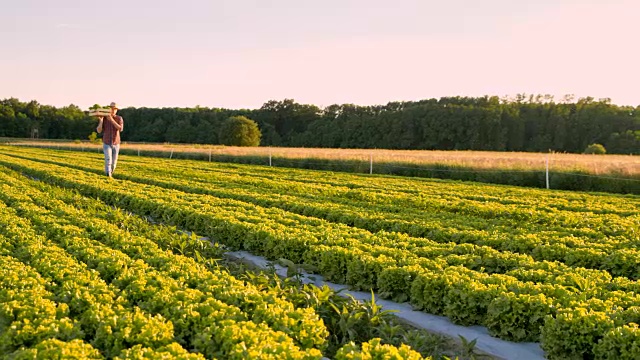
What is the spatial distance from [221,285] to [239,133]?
7614 cm

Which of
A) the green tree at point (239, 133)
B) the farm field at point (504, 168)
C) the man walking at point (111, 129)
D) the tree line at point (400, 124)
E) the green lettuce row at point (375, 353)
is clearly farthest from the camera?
the tree line at point (400, 124)

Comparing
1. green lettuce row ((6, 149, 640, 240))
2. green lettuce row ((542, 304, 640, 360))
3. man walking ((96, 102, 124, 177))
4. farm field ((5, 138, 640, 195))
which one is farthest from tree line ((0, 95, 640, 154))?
green lettuce row ((542, 304, 640, 360))

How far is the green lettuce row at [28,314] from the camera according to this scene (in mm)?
4832

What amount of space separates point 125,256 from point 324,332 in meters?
3.53

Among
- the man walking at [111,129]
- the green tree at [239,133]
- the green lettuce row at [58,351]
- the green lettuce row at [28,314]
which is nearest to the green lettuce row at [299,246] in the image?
the green lettuce row at [28,314]

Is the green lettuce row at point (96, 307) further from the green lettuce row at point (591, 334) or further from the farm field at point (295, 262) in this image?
the green lettuce row at point (591, 334)

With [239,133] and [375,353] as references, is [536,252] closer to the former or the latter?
[375,353]

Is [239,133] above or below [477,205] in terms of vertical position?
above

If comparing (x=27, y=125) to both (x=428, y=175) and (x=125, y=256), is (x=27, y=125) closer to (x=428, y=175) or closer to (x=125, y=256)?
(x=428, y=175)

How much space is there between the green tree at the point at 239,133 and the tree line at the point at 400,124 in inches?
584

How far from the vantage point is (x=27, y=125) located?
415ft

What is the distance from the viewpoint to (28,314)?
17.1ft

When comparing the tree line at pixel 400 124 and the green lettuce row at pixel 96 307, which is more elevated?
the tree line at pixel 400 124

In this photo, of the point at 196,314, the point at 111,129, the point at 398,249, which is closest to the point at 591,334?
the point at 398,249
